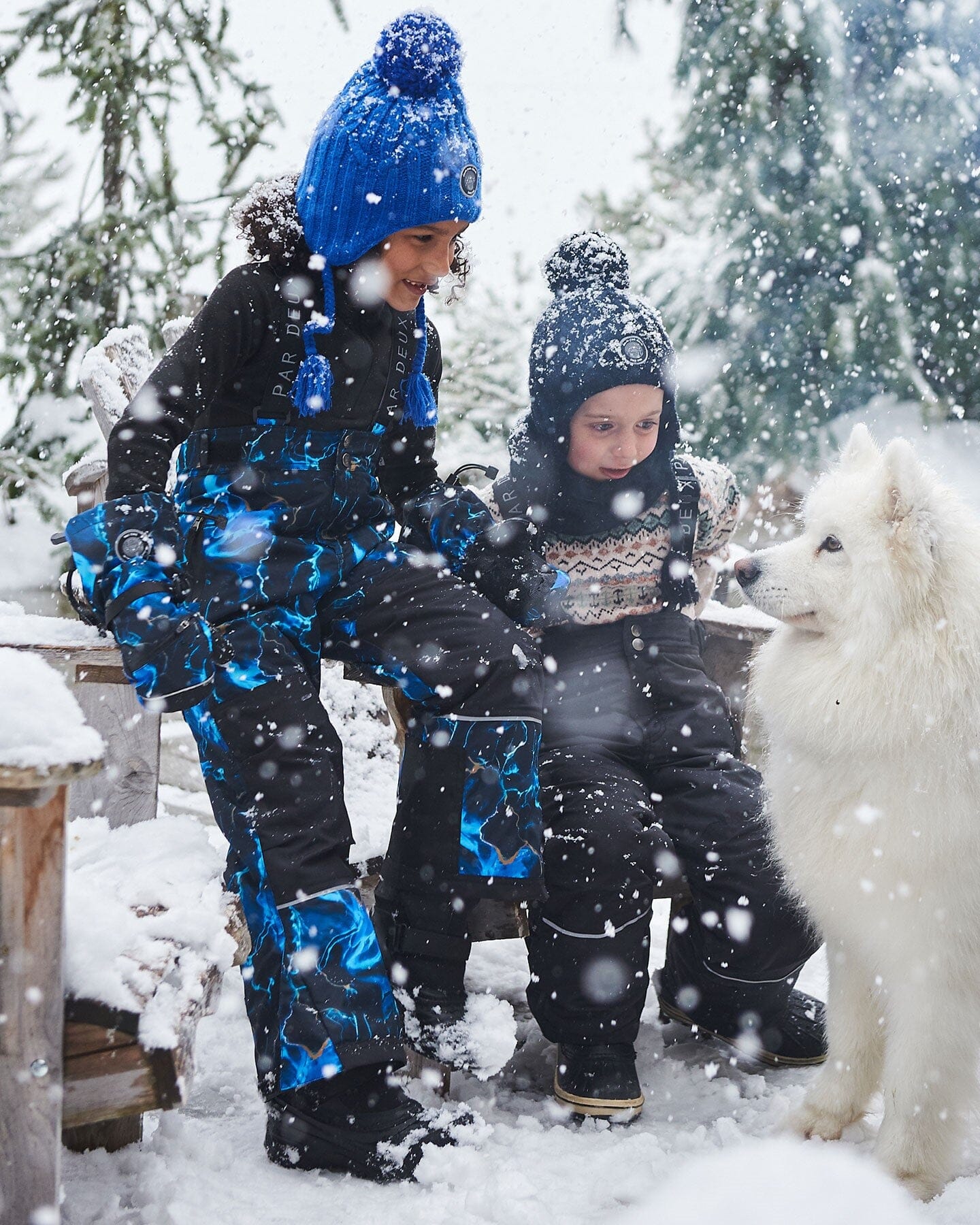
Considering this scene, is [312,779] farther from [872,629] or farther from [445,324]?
[445,324]

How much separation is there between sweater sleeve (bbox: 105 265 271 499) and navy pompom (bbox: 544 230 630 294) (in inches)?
38.1

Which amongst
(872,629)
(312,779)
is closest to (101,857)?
(312,779)

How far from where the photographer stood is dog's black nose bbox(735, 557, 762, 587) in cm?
207

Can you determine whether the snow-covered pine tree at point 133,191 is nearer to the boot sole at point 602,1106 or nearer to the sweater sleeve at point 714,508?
the sweater sleeve at point 714,508

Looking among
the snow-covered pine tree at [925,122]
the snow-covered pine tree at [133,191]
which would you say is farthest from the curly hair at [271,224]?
the snow-covered pine tree at [925,122]

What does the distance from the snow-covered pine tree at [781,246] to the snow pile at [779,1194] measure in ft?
14.6

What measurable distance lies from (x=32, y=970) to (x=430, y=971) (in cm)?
100

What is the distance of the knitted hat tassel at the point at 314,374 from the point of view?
2.19 m

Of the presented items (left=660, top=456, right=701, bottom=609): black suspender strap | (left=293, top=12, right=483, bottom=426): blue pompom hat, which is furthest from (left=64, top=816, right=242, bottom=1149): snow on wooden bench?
(left=660, top=456, right=701, bottom=609): black suspender strap

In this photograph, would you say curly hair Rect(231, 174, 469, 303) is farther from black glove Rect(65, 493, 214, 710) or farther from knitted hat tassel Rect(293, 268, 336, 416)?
black glove Rect(65, 493, 214, 710)

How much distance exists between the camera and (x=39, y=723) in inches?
48.4

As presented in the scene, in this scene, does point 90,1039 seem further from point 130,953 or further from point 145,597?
point 145,597

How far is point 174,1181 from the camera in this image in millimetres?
1733

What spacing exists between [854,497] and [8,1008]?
5.58ft
